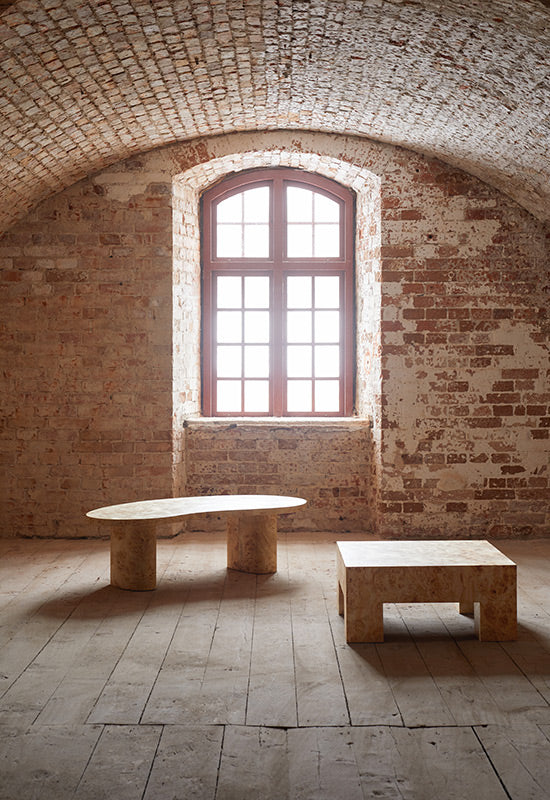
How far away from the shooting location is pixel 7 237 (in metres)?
6.64

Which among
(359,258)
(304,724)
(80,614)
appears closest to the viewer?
(304,724)

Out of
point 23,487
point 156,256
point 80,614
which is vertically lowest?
point 80,614

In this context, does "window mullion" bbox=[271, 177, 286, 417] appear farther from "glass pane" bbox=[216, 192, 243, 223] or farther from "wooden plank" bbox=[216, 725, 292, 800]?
"wooden plank" bbox=[216, 725, 292, 800]

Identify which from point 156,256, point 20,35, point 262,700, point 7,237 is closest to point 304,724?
point 262,700

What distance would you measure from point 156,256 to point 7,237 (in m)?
1.25

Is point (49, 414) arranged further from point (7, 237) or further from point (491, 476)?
point (491, 476)

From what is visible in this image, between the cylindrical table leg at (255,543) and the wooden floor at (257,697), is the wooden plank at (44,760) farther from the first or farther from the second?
the cylindrical table leg at (255,543)

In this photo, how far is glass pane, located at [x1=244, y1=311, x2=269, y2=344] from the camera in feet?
24.1

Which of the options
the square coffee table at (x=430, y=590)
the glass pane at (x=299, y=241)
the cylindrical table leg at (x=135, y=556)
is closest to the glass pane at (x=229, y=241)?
the glass pane at (x=299, y=241)

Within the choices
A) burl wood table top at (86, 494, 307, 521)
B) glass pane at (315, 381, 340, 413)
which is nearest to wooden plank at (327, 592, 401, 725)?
burl wood table top at (86, 494, 307, 521)

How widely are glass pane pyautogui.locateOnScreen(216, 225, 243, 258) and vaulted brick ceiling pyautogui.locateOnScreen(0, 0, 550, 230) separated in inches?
42.4

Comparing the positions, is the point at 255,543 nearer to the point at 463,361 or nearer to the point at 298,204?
the point at 463,361

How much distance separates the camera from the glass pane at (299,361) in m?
7.35

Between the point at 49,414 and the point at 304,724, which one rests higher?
the point at 49,414
